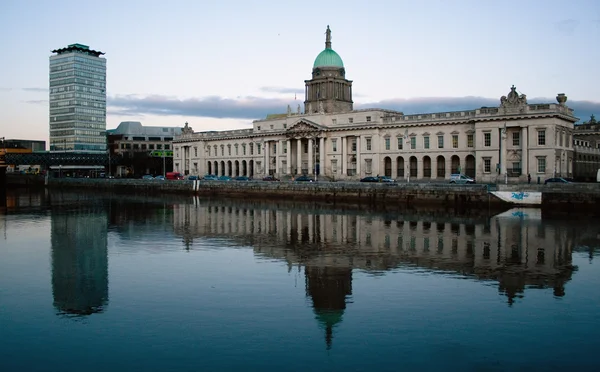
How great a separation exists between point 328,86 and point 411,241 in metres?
63.6

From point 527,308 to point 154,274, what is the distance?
13.6 m

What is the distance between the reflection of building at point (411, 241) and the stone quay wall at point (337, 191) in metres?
6.13

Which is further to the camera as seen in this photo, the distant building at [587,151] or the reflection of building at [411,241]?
the distant building at [587,151]

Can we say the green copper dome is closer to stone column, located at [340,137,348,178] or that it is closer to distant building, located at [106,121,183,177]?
stone column, located at [340,137,348,178]

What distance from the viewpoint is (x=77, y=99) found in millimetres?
190750

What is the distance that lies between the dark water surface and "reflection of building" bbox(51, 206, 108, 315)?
0.09 m

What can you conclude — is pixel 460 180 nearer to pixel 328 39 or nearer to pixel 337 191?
pixel 337 191

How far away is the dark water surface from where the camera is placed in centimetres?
1448

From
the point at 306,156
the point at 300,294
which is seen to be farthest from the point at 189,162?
the point at 300,294

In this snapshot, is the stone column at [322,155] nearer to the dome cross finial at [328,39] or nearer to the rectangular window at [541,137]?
the dome cross finial at [328,39]

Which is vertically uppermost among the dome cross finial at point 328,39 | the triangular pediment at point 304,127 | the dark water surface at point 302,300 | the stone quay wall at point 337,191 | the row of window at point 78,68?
the row of window at point 78,68

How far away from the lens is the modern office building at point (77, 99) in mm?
190375

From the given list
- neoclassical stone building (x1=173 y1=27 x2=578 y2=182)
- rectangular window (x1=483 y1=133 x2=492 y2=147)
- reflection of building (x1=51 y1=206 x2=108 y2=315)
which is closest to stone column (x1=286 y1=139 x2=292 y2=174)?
neoclassical stone building (x1=173 y1=27 x2=578 y2=182)

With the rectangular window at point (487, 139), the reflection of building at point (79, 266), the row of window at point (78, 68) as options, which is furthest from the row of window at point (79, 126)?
the reflection of building at point (79, 266)
